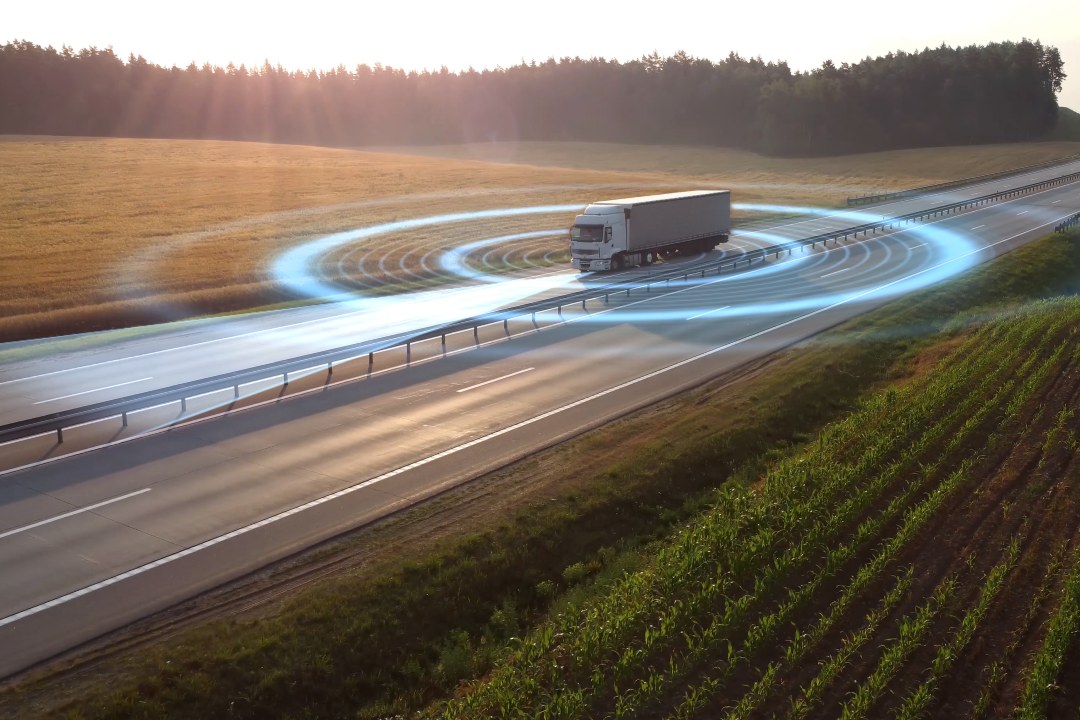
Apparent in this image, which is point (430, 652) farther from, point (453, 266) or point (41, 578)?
point (453, 266)

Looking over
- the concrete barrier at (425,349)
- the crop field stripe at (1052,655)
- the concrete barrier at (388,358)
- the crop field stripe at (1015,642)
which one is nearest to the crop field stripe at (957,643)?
the crop field stripe at (1015,642)

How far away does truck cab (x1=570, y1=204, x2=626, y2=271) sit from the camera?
44188 millimetres

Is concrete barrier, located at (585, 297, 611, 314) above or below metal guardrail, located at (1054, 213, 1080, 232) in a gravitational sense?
above

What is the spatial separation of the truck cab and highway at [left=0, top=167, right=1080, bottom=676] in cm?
910

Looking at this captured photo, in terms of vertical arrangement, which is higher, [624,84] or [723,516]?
[624,84]

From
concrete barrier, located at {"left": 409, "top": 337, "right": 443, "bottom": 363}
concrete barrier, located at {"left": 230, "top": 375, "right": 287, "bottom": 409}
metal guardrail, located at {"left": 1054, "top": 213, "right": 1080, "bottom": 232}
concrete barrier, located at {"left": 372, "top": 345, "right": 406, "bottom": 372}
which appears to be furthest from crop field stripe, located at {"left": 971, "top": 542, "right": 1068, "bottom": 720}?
metal guardrail, located at {"left": 1054, "top": 213, "right": 1080, "bottom": 232}

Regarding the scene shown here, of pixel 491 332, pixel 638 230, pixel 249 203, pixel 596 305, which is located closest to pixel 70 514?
pixel 491 332

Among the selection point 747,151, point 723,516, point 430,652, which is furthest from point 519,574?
point 747,151

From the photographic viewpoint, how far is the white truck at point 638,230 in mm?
44281

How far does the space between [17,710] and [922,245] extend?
51.1 m

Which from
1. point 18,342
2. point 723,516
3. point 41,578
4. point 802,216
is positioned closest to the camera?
point 41,578

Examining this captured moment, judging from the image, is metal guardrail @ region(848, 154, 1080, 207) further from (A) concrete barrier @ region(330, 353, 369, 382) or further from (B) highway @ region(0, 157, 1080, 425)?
(A) concrete barrier @ region(330, 353, 369, 382)

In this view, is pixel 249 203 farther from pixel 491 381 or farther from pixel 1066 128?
pixel 1066 128

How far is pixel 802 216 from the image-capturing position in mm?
71188
